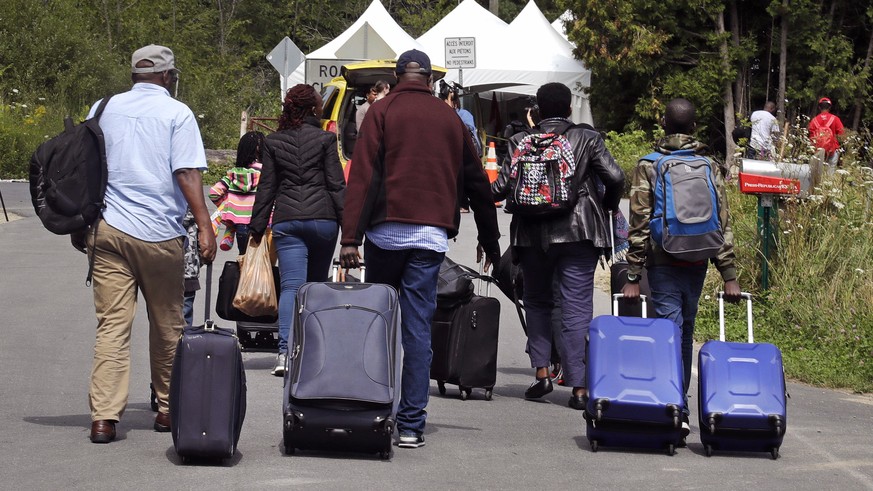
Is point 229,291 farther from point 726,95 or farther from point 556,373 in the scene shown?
point 726,95

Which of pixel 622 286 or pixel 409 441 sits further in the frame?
pixel 622 286

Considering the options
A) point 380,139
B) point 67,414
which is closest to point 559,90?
point 380,139

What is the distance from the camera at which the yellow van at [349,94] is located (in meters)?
20.3

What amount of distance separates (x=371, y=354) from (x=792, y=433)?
2.71 m

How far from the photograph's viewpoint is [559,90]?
853 cm

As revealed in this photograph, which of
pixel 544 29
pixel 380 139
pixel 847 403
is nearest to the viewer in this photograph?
pixel 380 139

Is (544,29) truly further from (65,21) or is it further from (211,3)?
(211,3)

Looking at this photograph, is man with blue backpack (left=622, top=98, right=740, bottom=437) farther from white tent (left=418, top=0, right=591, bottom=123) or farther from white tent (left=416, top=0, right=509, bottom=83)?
white tent (left=416, top=0, right=509, bottom=83)

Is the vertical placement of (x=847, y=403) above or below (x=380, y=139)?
below

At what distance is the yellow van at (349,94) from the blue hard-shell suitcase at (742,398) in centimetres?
1337

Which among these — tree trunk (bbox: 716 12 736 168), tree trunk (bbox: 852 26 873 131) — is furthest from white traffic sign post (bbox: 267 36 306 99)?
tree trunk (bbox: 852 26 873 131)

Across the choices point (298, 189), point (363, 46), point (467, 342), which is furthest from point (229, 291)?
point (363, 46)

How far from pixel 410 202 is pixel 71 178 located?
1.61 m

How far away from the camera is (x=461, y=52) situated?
2431 cm
